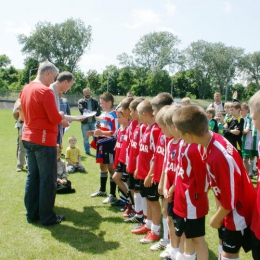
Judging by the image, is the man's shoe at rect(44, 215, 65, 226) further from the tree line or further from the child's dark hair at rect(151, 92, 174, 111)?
the tree line

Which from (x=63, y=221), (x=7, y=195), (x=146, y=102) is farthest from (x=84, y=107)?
(x=146, y=102)

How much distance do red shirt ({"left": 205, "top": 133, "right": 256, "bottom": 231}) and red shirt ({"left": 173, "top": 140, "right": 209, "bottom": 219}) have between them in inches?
12.5

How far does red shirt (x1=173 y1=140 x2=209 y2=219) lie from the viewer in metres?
2.91

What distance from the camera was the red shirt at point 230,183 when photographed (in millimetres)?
2443

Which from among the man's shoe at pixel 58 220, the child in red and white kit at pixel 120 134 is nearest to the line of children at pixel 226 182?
the child in red and white kit at pixel 120 134

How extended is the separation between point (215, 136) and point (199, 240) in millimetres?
1120

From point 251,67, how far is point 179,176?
78.5 metres

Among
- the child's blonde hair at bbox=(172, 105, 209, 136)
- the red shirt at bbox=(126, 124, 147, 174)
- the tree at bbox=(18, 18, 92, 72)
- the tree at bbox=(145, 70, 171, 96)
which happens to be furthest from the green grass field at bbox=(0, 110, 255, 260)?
the tree at bbox=(145, 70, 171, 96)

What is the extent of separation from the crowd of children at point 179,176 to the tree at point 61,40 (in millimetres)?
62326

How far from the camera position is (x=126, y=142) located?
17.5 feet

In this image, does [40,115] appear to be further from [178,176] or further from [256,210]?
[256,210]

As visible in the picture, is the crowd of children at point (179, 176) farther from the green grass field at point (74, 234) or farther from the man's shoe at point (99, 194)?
the man's shoe at point (99, 194)

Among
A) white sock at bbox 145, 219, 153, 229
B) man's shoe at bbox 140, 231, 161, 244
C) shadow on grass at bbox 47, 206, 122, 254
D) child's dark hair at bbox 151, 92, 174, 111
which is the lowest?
shadow on grass at bbox 47, 206, 122, 254

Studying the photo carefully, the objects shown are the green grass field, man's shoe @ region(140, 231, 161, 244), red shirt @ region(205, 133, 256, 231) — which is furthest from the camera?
man's shoe @ region(140, 231, 161, 244)
